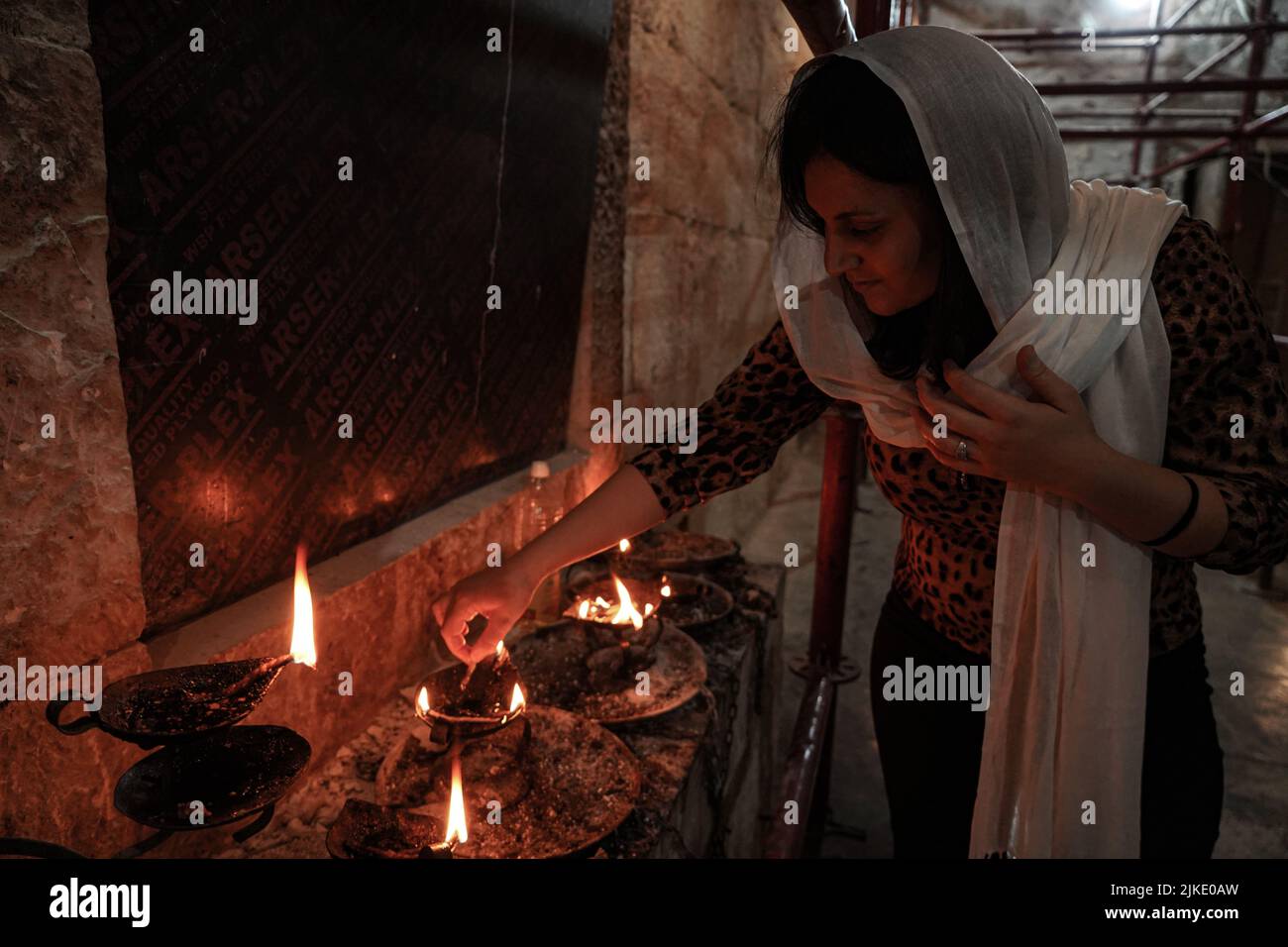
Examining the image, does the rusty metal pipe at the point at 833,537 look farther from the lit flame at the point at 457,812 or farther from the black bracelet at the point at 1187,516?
the lit flame at the point at 457,812

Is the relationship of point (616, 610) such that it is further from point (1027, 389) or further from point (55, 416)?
point (55, 416)

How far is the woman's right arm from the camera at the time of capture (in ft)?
5.47

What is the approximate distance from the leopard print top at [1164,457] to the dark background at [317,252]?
0.77m

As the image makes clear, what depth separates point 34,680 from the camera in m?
1.12

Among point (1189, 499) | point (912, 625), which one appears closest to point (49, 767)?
point (912, 625)

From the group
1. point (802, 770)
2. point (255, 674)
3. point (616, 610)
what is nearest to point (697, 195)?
point (616, 610)

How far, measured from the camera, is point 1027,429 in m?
1.17

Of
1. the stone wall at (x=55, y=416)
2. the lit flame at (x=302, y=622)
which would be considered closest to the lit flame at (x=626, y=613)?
the lit flame at (x=302, y=622)

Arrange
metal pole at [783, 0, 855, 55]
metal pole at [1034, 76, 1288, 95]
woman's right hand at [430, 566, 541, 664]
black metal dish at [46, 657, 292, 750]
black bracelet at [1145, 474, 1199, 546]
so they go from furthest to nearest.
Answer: metal pole at [1034, 76, 1288, 95]
metal pole at [783, 0, 855, 55]
woman's right hand at [430, 566, 541, 664]
black bracelet at [1145, 474, 1199, 546]
black metal dish at [46, 657, 292, 750]

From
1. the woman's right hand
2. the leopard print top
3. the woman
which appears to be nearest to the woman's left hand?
the woman

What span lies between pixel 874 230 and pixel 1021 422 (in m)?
0.40

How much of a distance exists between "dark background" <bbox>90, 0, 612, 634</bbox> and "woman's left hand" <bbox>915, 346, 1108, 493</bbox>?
133 cm

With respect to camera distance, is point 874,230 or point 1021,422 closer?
point 1021,422

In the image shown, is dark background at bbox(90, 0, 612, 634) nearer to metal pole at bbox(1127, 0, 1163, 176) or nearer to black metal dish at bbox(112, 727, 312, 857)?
black metal dish at bbox(112, 727, 312, 857)
